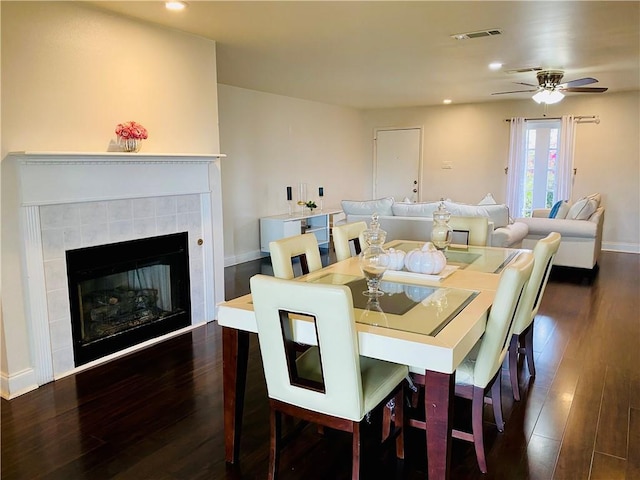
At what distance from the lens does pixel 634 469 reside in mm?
2098

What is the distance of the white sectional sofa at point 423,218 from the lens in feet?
17.3

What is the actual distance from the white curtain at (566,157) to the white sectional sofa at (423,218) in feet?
7.49

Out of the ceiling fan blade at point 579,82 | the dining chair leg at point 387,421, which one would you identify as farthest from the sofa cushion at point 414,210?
the dining chair leg at point 387,421

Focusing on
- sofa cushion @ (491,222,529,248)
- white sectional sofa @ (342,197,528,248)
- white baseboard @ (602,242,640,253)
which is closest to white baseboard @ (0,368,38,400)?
white sectional sofa @ (342,197,528,248)

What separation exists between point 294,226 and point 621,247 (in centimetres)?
512

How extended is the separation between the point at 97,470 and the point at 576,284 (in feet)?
16.8

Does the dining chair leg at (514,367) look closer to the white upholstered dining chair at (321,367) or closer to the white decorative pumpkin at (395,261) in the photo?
the white decorative pumpkin at (395,261)

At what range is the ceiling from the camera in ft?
10.3

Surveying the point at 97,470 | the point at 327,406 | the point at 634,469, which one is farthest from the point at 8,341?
the point at 634,469

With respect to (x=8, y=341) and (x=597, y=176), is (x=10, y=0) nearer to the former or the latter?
(x=8, y=341)

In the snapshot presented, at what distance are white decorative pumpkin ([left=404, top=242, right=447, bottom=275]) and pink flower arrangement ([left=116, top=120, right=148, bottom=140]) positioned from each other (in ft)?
6.66

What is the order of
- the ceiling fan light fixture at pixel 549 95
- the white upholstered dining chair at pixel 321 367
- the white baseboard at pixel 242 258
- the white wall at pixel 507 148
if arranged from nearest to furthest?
the white upholstered dining chair at pixel 321 367 → the ceiling fan light fixture at pixel 549 95 → the white baseboard at pixel 242 258 → the white wall at pixel 507 148

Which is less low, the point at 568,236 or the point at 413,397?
the point at 568,236

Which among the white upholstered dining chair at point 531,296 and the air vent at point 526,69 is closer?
the white upholstered dining chair at point 531,296
